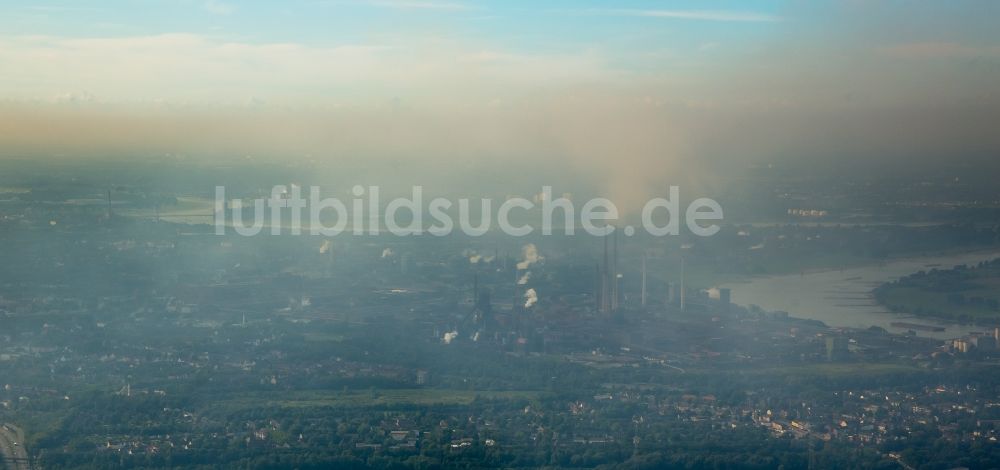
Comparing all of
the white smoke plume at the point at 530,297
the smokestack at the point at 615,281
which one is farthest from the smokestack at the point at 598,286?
the white smoke plume at the point at 530,297

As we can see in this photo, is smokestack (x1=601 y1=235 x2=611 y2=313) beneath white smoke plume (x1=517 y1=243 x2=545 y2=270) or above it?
beneath

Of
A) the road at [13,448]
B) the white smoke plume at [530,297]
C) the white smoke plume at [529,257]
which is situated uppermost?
the white smoke plume at [529,257]

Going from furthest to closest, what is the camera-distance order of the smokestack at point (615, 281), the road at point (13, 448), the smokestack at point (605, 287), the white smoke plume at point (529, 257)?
the white smoke plume at point (529, 257) → the smokestack at point (615, 281) → the smokestack at point (605, 287) → the road at point (13, 448)

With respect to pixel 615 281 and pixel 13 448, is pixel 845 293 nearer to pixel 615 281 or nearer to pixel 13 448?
pixel 615 281

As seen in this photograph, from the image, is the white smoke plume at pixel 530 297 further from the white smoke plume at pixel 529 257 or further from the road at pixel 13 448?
the road at pixel 13 448

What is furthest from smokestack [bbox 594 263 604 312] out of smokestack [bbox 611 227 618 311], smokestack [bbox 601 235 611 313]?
smokestack [bbox 611 227 618 311]

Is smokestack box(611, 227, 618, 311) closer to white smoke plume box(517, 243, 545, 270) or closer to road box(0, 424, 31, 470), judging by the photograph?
white smoke plume box(517, 243, 545, 270)

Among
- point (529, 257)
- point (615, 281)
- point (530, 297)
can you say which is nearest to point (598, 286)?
point (615, 281)
